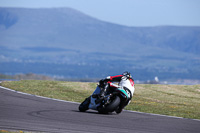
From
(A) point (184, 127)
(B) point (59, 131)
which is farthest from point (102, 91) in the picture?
(B) point (59, 131)

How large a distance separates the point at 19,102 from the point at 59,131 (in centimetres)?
566

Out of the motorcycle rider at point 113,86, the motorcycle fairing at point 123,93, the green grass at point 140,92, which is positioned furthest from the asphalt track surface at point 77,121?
the green grass at point 140,92

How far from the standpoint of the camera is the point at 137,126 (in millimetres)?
11391

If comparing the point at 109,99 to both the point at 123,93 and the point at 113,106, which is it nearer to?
the point at 113,106

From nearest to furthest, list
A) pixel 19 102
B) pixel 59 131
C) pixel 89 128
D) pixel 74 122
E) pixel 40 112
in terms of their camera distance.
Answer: pixel 59 131
pixel 89 128
pixel 74 122
pixel 40 112
pixel 19 102

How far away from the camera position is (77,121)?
11578mm

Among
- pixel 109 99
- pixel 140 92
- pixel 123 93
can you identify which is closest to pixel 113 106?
pixel 109 99

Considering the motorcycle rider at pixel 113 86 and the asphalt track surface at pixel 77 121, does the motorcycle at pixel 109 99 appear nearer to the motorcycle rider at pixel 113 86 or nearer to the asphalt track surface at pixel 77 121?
the motorcycle rider at pixel 113 86

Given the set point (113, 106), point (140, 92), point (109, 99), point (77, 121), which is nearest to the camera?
point (77, 121)

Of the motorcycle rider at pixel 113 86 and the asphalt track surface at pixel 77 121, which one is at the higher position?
the motorcycle rider at pixel 113 86

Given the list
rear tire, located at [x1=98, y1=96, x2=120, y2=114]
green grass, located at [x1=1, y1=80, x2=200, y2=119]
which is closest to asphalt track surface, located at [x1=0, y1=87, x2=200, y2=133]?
rear tire, located at [x1=98, y1=96, x2=120, y2=114]

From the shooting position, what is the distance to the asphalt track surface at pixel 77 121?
33.9ft

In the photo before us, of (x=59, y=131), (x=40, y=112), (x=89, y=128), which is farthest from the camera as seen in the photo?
(x=40, y=112)

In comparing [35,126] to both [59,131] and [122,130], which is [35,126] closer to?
[59,131]
